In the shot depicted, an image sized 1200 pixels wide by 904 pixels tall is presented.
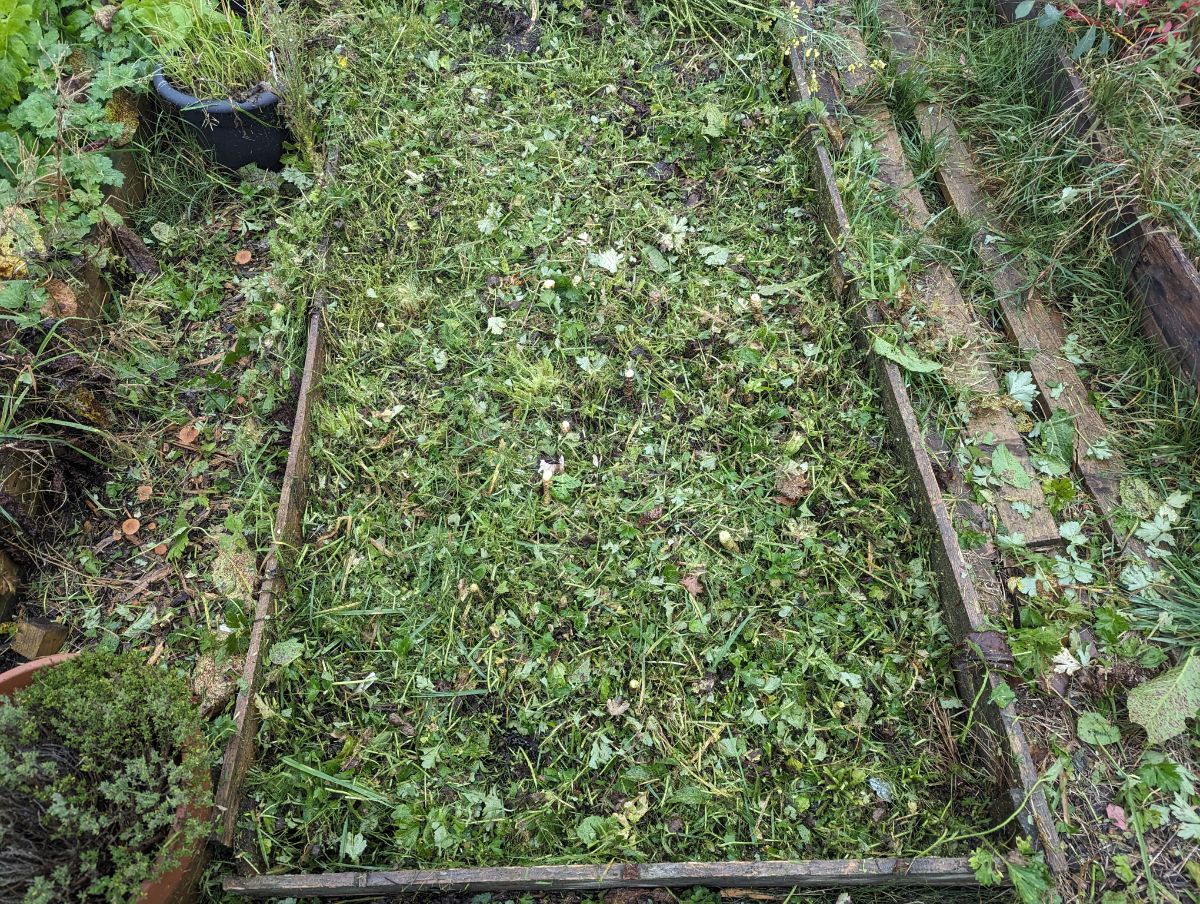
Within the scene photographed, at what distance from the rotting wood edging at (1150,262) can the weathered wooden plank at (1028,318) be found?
0.33 meters

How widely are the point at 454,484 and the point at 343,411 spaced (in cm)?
57

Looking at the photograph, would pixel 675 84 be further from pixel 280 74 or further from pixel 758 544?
pixel 758 544

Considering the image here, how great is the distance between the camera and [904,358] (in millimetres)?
3166

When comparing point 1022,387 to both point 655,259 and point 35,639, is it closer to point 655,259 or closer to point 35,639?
point 655,259

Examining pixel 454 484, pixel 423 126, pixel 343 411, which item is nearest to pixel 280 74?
pixel 423 126

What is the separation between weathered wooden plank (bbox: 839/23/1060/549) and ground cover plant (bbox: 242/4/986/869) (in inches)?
14.8

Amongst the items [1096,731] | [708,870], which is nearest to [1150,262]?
[1096,731]

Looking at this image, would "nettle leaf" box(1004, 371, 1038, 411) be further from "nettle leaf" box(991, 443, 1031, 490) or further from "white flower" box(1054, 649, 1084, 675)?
"white flower" box(1054, 649, 1084, 675)

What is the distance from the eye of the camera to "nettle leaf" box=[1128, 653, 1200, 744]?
2.49 metres

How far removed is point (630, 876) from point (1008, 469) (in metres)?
2.01

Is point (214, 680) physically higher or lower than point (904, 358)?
lower

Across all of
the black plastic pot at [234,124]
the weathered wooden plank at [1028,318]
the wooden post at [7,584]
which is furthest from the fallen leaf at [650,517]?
the black plastic pot at [234,124]

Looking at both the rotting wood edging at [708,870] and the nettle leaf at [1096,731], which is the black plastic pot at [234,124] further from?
the nettle leaf at [1096,731]

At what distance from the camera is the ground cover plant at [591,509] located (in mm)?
2508
